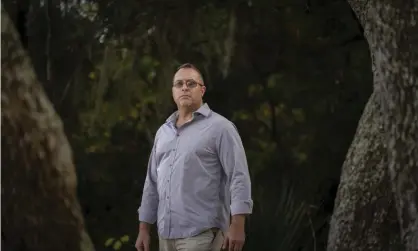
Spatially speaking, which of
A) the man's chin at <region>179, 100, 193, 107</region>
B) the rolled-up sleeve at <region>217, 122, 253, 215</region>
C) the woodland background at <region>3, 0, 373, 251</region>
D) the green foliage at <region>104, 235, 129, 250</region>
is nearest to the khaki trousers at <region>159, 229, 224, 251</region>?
the rolled-up sleeve at <region>217, 122, 253, 215</region>

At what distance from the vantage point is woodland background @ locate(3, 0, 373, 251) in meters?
3.15

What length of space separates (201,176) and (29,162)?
124 cm

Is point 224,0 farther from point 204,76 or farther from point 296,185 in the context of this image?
point 296,185

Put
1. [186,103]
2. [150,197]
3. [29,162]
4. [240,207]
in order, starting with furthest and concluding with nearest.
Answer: [29,162] → [150,197] → [186,103] → [240,207]

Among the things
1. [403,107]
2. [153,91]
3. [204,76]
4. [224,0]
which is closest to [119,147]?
[153,91]

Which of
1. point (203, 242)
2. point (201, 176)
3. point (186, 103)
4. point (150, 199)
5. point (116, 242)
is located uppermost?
point (186, 103)

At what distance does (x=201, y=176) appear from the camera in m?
2.51

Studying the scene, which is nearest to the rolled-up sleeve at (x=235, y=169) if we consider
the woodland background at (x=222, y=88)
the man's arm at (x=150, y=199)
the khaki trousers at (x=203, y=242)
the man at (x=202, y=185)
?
the man at (x=202, y=185)

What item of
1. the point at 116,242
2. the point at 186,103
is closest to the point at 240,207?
the point at 186,103

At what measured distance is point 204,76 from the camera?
3258 millimetres

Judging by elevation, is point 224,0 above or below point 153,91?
above

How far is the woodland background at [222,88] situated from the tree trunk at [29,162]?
2.9 inches

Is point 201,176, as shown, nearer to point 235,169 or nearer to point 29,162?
point 235,169

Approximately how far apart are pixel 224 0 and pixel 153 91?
1.69 ft
